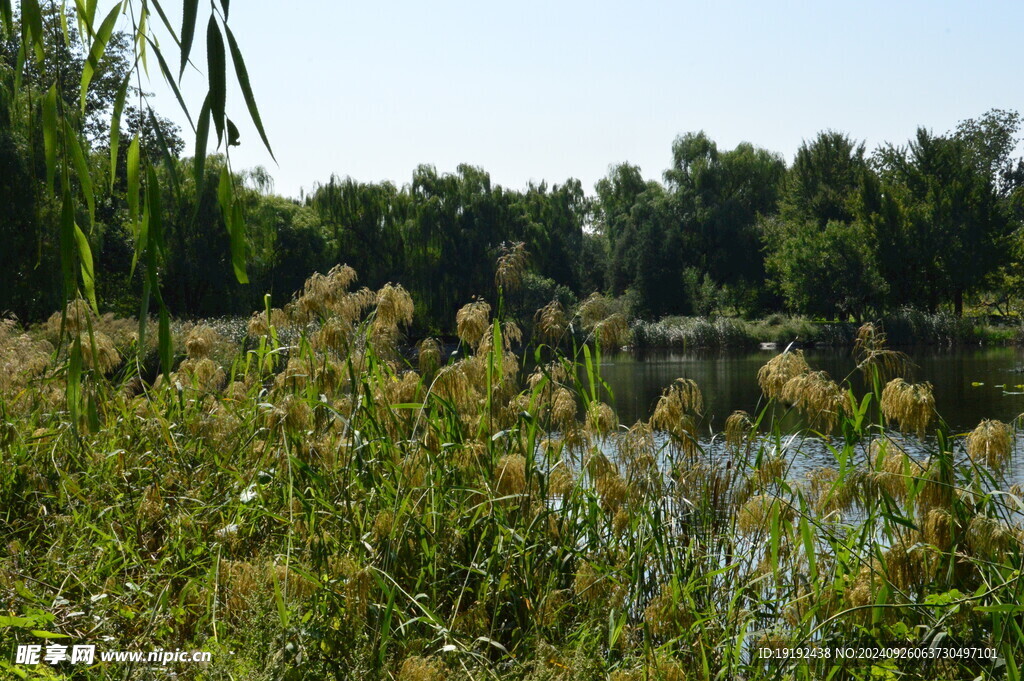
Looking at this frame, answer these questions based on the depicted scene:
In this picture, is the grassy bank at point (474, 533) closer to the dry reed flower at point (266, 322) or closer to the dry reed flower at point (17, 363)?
the dry reed flower at point (266, 322)

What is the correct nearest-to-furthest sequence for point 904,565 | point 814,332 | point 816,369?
point 904,565 < point 816,369 < point 814,332

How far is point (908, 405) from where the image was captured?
111 inches

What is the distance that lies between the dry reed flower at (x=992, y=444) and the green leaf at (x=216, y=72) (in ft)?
7.36

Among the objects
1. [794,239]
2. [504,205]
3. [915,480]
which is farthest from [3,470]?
[794,239]

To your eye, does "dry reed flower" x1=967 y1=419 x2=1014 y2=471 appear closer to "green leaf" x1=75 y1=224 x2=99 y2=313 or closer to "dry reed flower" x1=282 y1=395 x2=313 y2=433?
"dry reed flower" x1=282 y1=395 x2=313 y2=433

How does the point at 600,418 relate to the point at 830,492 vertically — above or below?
above

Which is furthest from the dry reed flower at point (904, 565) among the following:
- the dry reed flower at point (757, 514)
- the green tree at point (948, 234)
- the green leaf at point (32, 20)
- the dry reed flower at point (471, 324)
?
the green tree at point (948, 234)

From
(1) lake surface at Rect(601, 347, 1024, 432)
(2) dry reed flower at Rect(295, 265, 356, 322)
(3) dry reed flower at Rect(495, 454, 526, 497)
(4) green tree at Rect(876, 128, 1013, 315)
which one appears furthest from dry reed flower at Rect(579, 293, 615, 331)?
(4) green tree at Rect(876, 128, 1013, 315)

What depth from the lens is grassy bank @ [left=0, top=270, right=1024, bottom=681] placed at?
95.7 inches

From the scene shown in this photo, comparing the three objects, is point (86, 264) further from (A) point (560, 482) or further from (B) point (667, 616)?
(B) point (667, 616)

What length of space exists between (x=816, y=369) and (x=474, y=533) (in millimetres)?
13190

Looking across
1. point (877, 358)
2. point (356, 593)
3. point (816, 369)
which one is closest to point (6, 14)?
point (356, 593)

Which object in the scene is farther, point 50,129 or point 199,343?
point 199,343

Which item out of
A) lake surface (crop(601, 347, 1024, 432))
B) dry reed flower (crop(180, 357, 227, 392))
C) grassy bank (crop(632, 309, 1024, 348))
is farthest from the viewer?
grassy bank (crop(632, 309, 1024, 348))
